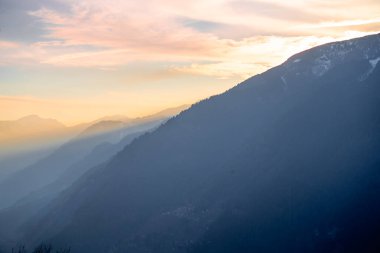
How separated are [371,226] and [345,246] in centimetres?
1957

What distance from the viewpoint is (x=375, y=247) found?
185 metres

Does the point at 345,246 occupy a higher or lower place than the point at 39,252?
lower

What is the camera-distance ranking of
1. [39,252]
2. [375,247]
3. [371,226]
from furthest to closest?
[371,226] → [375,247] → [39,252]

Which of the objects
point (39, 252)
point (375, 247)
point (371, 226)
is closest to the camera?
point (39, 252)

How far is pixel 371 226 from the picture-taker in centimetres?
19962

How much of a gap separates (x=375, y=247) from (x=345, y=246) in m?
13.7

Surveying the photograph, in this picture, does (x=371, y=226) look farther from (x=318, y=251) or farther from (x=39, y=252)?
(x=39, y=252)

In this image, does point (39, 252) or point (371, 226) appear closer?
point (39, 252)

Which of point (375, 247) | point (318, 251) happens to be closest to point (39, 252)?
point (318, 251)

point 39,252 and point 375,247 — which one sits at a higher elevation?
point 39,252

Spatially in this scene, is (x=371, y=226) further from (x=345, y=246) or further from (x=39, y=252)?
(x=39, y=252)

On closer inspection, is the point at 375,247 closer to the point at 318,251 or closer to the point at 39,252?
the point at 318,251

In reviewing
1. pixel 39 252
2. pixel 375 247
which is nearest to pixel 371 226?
pixel 375 247

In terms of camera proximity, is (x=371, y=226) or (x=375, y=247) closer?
(x=375, y=247)
